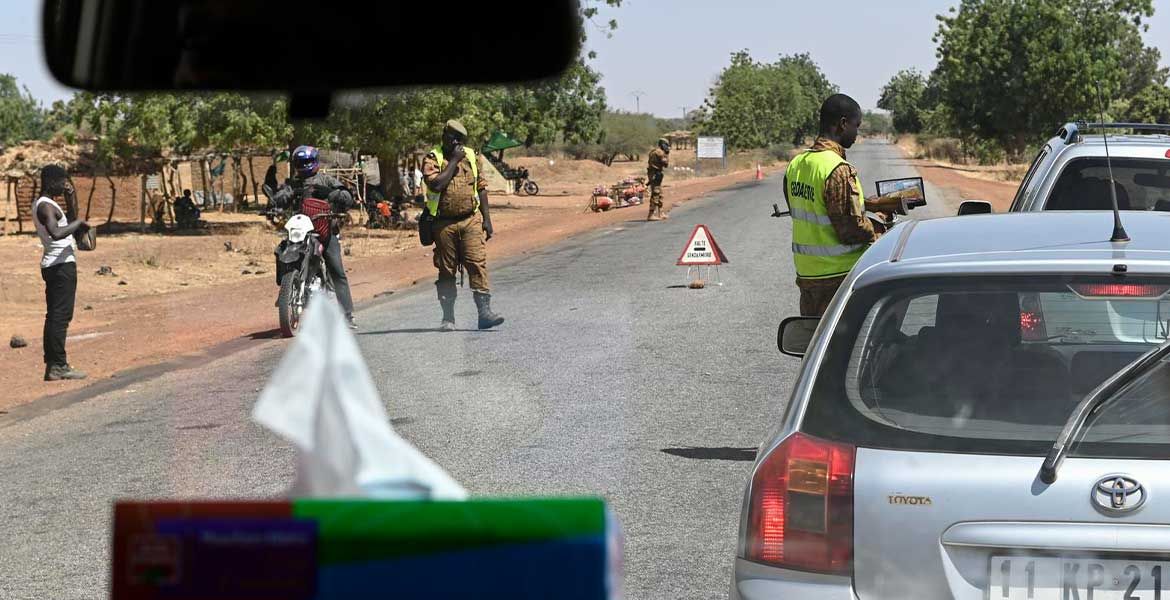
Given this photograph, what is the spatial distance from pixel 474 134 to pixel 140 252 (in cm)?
900

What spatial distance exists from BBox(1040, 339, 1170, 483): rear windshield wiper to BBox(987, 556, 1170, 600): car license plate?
0.20 m

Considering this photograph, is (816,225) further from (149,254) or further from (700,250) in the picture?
(149,254)

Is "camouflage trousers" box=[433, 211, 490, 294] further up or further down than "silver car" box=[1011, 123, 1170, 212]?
further down

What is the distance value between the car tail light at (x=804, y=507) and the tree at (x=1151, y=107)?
287ft

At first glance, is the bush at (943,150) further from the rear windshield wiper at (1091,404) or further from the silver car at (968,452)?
the rear windshield wiper at (1091,404)

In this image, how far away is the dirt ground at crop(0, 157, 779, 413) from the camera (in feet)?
41.7

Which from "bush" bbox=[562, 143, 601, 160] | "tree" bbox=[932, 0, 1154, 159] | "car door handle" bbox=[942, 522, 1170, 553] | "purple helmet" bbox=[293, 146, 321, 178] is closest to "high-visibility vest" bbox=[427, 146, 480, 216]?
"purple helmet" bbox=[293, 146, 321, 178]

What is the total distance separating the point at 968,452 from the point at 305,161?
9518mm

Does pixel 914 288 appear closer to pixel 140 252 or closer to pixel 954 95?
pixel 140 252

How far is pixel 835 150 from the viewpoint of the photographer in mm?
7809

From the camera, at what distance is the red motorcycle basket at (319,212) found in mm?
12461

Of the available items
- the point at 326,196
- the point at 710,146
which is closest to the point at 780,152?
the point at 710,146

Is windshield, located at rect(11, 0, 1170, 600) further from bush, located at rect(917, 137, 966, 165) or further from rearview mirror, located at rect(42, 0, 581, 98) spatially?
bush, located at rect(917, 137, 966, 165)

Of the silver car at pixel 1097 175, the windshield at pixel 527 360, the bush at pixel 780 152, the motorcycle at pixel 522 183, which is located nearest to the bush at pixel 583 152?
the bush at pixel 780 152
